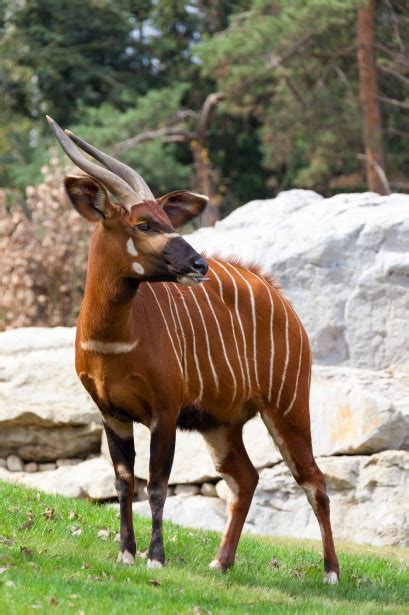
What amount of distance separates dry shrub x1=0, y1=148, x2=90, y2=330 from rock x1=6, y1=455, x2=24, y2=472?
15.0 ft

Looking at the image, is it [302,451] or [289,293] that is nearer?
[302,451]

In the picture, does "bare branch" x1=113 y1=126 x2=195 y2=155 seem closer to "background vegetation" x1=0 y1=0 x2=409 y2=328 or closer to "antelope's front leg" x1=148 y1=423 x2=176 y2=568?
"background vegetation" x1=0 y1=0 x2=409 y2=328

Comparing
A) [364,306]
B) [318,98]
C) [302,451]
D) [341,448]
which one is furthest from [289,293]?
[318,98]

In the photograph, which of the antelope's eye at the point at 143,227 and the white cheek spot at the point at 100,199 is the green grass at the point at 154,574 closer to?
the antelope's eye at the point at 143,227

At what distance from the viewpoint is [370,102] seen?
66.4ft

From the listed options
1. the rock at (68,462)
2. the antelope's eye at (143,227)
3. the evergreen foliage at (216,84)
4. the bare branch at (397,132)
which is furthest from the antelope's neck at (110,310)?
the bare branch at (397,132)

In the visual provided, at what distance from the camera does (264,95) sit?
22.5 meters

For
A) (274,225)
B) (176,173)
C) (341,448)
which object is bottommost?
(176,173)

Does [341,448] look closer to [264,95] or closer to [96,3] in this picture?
[264,95]

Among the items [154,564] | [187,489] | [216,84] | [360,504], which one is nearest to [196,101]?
[216,84]

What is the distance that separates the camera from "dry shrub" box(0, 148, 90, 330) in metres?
16.6

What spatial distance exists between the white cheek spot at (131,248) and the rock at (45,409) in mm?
5801

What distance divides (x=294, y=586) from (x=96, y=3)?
2030 centimetres

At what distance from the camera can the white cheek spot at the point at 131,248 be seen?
20.1 feet
